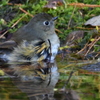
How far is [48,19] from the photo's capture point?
6.82 m

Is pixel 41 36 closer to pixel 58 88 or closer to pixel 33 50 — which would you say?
pixel 33 50

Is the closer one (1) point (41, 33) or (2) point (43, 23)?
(1) point (41, 33)

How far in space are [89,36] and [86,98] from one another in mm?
2870

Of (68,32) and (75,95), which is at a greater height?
(75,95)

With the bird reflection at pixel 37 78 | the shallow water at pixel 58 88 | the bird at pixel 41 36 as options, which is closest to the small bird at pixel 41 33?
the bird at pixel 41 36

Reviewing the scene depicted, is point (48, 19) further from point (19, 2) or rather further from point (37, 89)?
point (37, 89)

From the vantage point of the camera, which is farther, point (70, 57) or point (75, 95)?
point (70, 57)

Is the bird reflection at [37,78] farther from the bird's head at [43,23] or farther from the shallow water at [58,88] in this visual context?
the bird's head at [43,23]

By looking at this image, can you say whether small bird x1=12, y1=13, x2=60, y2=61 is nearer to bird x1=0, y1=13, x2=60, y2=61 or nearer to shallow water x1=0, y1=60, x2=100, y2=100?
bird x1=0, y1=13, x2=60, y2=61

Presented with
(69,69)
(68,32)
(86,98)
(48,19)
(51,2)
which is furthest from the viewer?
(51,2)

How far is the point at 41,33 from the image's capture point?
6621 millimetres

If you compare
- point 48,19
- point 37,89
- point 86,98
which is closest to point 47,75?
point 37,89

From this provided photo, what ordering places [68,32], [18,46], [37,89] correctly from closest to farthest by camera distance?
[37,89] < [18,46] < [68,32]

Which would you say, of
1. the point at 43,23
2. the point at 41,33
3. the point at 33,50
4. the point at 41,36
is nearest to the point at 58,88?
the point at 33,50
